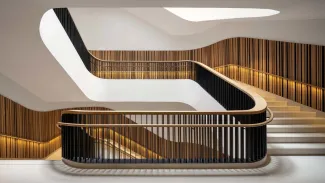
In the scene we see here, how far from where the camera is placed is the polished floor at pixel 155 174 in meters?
6.49

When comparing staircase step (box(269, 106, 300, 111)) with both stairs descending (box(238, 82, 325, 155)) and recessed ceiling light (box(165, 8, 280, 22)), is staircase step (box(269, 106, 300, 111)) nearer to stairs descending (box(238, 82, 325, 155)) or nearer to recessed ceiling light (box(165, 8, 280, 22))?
stairs descending (box(238, 82, 325, 155))

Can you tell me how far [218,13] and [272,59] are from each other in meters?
3.11

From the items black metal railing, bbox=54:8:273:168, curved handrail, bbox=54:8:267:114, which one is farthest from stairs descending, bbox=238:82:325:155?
curved handrail, bbox=54:8:267:114

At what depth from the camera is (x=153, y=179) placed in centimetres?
653

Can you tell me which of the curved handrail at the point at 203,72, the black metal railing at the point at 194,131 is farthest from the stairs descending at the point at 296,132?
the curved handrail at the point at 203,72

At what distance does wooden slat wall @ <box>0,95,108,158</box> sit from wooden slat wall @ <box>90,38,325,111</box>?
176 inches

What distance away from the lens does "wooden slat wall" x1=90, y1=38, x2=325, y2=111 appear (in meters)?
11.3

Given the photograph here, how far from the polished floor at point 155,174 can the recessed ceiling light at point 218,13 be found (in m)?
3.41

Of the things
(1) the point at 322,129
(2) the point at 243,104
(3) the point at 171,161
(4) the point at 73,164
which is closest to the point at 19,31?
(4) the point at 73,164

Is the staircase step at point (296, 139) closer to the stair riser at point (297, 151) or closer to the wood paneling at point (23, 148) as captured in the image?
the stair riser at point (297, 151)

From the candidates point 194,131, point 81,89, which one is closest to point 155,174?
point 194,131

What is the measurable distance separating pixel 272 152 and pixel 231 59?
989cm

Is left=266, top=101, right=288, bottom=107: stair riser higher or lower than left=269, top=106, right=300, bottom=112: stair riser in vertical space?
higher

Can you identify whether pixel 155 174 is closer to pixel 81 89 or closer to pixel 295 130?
pixel 295 130
